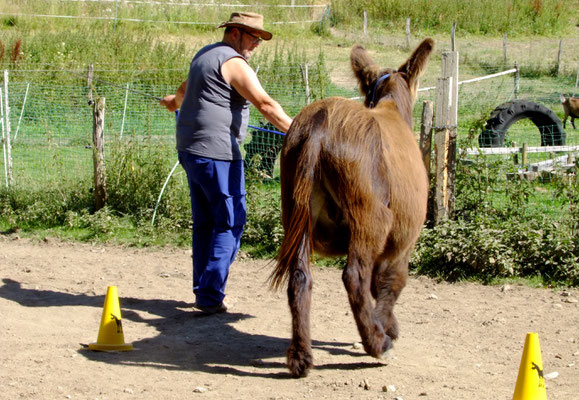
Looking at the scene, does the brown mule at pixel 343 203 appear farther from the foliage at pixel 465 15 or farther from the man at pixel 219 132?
the foliage at pixel 465 15

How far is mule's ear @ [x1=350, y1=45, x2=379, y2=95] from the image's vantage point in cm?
511

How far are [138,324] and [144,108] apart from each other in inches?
320

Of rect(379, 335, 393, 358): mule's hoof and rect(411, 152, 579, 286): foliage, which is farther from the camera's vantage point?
rect(411, 152, 579, 286): foliage

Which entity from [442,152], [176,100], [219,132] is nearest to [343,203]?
[219,132]

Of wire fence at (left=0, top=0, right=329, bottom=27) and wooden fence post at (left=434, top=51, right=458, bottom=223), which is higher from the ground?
wire fence at (left=0, top=0, right=329, bottom=27)

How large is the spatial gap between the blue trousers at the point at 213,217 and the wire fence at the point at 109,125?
230cm

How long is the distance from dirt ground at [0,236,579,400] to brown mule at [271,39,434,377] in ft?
1.03

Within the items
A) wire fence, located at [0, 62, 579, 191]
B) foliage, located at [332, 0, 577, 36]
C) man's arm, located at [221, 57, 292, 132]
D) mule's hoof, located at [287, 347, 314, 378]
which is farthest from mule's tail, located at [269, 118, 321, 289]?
foliage, located at [332, 0, 577, 36]

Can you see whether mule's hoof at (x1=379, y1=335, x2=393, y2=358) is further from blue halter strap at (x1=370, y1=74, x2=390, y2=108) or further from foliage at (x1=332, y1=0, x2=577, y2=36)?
foliage at (x1=332, y1=0, x2=577, y2=36)

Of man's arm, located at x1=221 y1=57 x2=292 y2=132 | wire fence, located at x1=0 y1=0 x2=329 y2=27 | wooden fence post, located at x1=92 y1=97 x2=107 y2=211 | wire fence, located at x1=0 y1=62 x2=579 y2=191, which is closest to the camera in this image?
man's arm, located at x1=221 y1=57 x2=292 y2=132

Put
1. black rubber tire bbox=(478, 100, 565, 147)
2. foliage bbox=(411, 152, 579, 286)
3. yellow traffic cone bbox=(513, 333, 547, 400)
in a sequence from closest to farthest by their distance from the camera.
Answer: yellow traffic cone bbox=(513, 333, 547, 400)
foliage bbox=(411, 152, 579, 286)
black rubber tire bbox=(478, 100, 565, 147)

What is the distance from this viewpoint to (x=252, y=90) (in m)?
4.73

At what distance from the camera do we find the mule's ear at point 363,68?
5.11m

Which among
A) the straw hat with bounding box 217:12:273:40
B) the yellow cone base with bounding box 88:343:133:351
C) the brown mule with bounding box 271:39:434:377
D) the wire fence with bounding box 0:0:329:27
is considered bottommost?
the yellow cone base with bounding box 88:343:133:351
